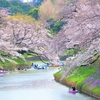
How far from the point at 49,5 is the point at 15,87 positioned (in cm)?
5027

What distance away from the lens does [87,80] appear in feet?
86.9

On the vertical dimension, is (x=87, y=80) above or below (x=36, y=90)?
above

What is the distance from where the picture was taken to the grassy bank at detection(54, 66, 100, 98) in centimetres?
2412

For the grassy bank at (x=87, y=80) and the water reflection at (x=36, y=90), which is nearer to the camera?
the grassy bank at (x=87, y=80)

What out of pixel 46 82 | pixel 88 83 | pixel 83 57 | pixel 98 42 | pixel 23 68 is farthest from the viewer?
pixel 23 68

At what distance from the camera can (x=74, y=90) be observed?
2602cm

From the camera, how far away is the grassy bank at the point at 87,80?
2412 centimetres

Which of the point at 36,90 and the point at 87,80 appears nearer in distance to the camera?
the point at 87,80

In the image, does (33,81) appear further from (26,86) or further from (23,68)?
(23,68)

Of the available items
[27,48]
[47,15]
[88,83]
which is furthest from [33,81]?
[47,15]

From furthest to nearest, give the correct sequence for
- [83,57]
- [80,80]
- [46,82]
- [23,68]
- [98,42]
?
[23,68] < [46,82] < [80,80] < [83,57] < [98,42]

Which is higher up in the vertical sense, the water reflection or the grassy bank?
the grassy bank

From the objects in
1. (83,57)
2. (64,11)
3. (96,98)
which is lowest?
(96,98)

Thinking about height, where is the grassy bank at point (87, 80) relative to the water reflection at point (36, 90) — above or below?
above
